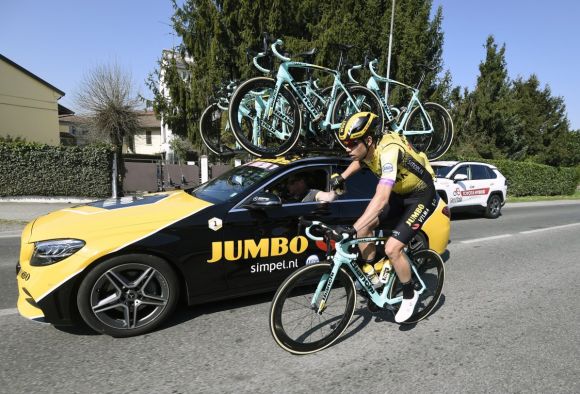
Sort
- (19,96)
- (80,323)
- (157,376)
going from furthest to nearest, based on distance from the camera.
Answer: (19,96)
(80,323)
(157,376)

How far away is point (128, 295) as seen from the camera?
3.43 meters

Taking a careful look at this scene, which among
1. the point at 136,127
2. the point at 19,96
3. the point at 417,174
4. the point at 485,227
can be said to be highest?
the point at 19,96

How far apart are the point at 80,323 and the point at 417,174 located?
3.24 m

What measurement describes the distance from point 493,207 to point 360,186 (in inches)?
374

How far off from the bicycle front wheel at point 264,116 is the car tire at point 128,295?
2.19 metres

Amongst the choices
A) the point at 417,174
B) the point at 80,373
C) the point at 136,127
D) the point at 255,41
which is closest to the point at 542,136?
the point at 255,41

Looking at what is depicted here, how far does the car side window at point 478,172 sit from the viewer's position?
40.4 ft

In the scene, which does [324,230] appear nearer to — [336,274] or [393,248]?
[336,274]

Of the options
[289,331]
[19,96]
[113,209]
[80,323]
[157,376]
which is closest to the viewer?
[157,376]

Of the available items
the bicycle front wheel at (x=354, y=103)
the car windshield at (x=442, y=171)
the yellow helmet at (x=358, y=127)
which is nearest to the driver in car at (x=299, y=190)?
the yellow helmet at (x=358, y=127)

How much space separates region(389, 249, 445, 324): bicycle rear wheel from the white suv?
25.0 feet

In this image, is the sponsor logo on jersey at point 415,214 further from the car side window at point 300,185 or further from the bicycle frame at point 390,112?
the bicycle frame at point 390,112

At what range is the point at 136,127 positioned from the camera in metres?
29.5

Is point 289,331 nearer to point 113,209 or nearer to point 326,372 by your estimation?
point 326,372
